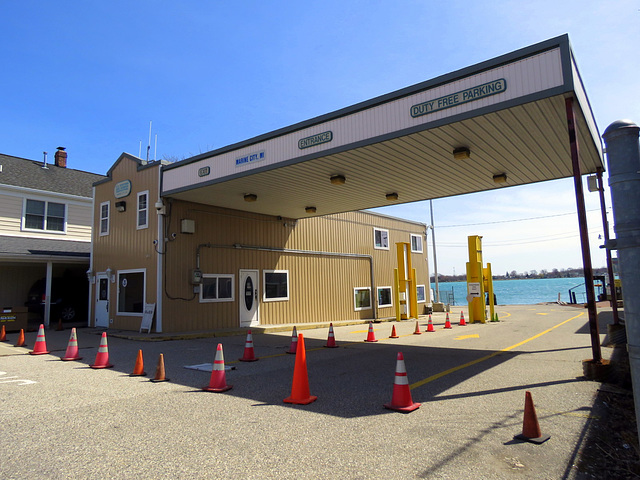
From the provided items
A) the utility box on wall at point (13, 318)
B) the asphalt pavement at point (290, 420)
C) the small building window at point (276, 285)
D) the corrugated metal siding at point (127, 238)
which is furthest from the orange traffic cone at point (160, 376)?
the utility box on wall at point (13, 318)

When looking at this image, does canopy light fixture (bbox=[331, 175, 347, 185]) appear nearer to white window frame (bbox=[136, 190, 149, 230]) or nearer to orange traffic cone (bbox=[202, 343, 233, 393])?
white window frame (bbox=[136, 190, 149, 230])

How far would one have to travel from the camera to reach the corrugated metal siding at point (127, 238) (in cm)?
1517

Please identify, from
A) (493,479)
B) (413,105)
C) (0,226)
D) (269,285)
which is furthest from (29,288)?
(493,479)

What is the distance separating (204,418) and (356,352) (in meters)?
6.28

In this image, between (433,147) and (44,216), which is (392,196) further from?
(44,216)

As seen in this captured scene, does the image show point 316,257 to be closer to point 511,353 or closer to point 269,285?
point 269,285

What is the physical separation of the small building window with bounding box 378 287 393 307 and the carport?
10028 millimetres

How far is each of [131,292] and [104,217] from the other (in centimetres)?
407

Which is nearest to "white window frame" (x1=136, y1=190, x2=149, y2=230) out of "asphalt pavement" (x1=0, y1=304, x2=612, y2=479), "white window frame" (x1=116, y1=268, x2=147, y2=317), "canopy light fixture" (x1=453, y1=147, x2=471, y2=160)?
"white window frame" (x1=116, y1=268, x2=147, y2=317)

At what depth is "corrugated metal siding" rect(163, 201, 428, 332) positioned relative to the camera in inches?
600

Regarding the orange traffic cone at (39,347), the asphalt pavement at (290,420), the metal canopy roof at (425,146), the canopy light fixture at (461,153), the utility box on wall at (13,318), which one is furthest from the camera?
the utility box on wall at (13,318)

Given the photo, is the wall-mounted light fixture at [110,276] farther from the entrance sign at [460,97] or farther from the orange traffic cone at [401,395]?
the orange traffic cone at [401,395]

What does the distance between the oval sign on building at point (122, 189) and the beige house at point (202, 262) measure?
4 cm

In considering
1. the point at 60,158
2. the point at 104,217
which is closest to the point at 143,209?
the point at 104,217
